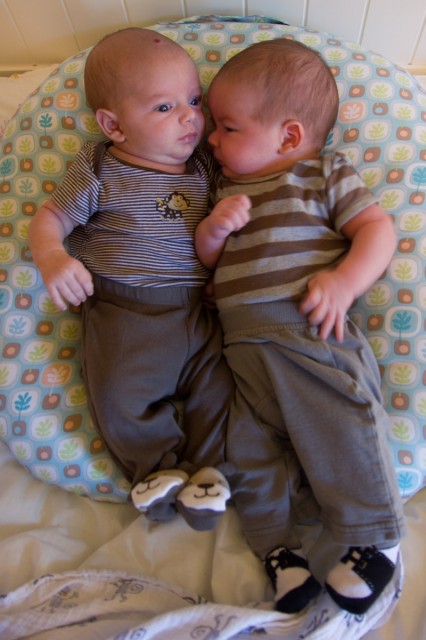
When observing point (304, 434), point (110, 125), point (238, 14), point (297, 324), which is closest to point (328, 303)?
point (297, 324)

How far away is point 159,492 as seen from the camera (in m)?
0.78

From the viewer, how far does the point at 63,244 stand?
41.0 inches

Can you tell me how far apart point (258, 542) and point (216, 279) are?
48 cm

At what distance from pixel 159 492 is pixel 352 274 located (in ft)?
1.60

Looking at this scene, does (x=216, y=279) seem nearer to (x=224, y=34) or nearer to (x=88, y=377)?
(x=88, y=377)

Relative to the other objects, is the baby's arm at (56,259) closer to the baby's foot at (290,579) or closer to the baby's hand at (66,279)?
the baby's hand at (66,279)

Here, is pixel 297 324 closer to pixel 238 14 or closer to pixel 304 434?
pixel 304 434

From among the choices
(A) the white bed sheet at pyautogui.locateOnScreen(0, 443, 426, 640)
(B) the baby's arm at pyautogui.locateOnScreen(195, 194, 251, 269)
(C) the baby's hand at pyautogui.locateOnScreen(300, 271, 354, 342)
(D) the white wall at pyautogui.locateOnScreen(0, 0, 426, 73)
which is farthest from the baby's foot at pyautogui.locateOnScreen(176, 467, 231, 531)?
(D) the white wall at pyautogui.locateOnScreen(0, 0, 426, 73)

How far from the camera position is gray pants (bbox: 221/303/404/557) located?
77 cm

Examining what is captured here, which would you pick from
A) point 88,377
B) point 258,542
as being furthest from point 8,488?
point 258,542

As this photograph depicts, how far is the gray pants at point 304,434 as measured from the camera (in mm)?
771

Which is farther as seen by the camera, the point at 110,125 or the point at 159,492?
the point at 110,125

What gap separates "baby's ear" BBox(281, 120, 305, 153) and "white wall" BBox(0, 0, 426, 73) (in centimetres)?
47

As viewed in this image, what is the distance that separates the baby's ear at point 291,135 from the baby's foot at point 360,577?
72cm
